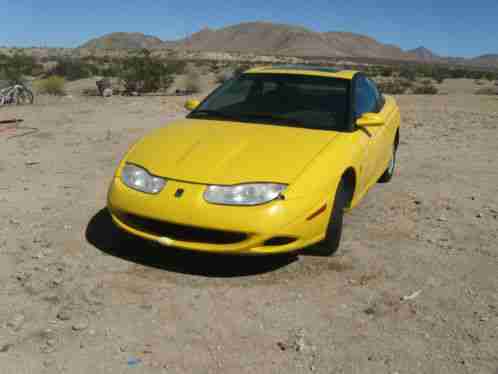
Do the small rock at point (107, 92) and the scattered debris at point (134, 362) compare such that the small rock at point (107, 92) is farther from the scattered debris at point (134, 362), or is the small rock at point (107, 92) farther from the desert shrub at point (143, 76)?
the scattered debris at point (134, 362)

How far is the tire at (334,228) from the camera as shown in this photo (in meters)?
4.16

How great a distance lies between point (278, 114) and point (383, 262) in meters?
1.61

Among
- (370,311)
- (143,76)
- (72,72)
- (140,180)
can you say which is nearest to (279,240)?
(370,311)

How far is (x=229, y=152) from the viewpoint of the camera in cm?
421

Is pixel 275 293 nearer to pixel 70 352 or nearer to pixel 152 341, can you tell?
pixel 152 341

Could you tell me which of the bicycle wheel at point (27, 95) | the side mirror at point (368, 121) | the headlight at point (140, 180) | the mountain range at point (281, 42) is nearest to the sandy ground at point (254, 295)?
the headlight at point (140, 180)

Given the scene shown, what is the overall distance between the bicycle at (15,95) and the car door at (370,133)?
10.3 metres

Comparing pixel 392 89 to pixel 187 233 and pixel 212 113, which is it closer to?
pixel 212 113

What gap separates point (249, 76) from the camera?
5.62 m

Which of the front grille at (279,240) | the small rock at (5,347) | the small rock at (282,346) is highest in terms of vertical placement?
the front grille at (279,240)

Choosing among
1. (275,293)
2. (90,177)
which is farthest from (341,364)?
(90,177)

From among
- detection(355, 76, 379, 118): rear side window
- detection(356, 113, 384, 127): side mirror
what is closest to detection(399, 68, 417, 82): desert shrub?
detection(355, 76, 379, 118): rear side window

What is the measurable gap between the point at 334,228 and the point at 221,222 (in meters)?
0.98

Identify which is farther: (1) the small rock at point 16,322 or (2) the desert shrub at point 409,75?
(2) the desert shrub at point 409,75
